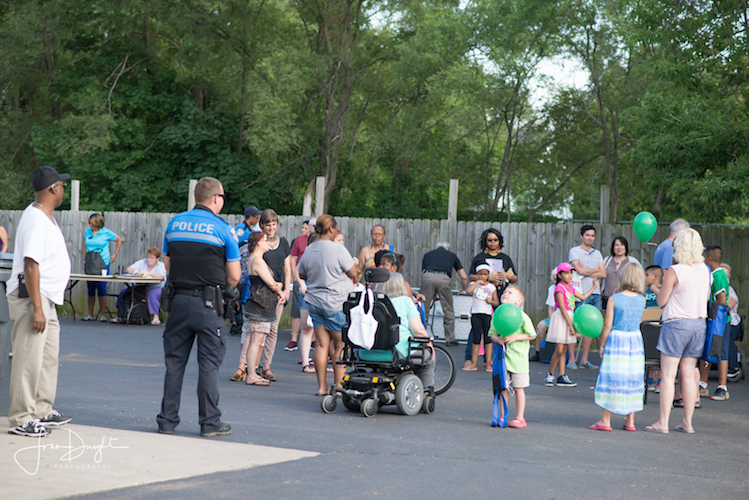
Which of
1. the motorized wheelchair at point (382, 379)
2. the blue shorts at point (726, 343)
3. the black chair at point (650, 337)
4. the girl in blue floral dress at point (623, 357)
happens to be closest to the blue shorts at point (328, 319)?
the motorized wheelchair at point (382, 379)

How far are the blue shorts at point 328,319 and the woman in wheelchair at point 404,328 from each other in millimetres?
562

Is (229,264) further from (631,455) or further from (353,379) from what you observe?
(631,455)

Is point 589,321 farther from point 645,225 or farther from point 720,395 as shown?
point 645,225

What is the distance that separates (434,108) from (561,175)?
5.54m

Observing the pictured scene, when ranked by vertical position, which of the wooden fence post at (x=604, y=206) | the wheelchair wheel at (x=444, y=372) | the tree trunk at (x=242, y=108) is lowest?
the wheelchair wheel at (x=444, y=372)

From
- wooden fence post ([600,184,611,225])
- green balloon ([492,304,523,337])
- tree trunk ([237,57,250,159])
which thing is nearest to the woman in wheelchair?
green balloon ([492,304,523,337])

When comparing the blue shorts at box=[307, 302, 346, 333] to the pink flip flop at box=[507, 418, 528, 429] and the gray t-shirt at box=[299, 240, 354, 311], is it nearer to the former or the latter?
the gray t-shirt at box=[299, 240, 354, 311]

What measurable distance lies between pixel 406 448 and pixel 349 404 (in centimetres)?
178

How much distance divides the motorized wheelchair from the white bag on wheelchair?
0.05m

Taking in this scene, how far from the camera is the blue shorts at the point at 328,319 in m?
8.62

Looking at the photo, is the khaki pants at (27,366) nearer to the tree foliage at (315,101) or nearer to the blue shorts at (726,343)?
the blue shorts at (726,343)

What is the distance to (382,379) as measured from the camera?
26.2 feet

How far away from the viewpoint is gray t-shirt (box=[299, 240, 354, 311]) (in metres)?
8.61

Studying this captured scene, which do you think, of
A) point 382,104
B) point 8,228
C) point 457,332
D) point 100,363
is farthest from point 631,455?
point 382,104
